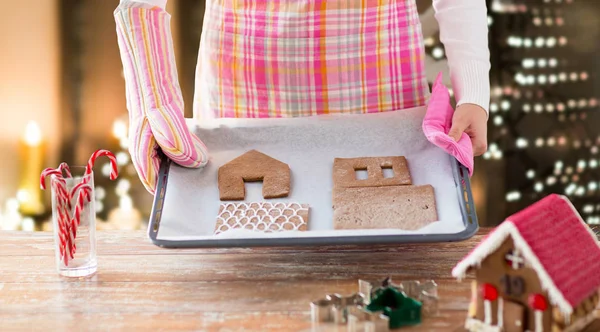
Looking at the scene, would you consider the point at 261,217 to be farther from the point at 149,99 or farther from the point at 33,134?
the point at 33,134

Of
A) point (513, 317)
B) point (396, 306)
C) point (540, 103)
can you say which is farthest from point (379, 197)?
point (540, 103)

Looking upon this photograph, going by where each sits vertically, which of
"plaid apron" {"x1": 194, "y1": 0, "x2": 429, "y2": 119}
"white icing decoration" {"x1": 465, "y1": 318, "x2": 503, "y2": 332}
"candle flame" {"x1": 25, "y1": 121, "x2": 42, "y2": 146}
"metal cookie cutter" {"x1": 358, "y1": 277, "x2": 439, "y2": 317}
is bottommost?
"white icing decoration" {"x1": 465, "y1": 318, "x2": 503, "y2": 332}

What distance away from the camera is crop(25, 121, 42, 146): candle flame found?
2.79 metres

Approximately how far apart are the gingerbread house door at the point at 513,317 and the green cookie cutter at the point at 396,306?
12 centimetres

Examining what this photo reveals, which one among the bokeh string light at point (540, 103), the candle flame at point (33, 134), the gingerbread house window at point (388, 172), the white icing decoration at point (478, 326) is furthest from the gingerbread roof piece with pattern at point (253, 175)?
the candle flame at point (33, 134)

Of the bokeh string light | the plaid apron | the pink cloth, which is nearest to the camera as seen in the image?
the pink cloth

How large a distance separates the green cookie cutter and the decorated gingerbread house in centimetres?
7

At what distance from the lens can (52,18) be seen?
275 centimetres

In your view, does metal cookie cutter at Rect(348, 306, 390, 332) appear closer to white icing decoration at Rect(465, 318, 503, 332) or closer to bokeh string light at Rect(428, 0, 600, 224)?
white icing decoration at Rect(465, 318, 503, 332)

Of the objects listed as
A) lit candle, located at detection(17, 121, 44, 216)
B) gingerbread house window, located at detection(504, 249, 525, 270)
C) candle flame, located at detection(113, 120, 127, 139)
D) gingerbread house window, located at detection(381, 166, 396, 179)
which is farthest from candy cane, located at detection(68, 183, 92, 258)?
lit candle, located at detection(17, 121, 44, 216)

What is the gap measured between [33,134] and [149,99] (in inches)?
69.9

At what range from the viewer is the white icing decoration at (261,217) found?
43.9 inches

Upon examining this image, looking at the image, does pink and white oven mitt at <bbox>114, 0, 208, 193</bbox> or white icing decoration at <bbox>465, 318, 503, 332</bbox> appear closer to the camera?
white icing decoration at <bbox>465, 318, 503, 332</bbox>

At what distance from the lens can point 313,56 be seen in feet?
4.79
